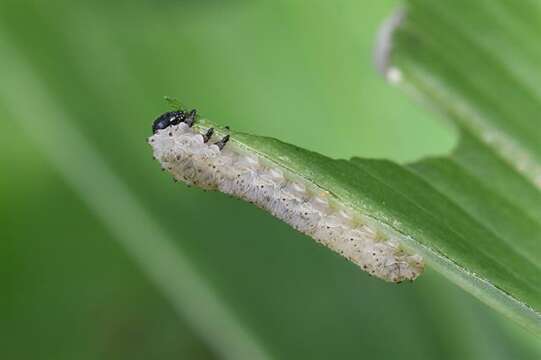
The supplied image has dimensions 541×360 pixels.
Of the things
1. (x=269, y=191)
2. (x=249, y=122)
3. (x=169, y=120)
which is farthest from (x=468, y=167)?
(x=249, y=122)

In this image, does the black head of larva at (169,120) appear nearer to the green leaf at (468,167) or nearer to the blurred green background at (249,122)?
the green leaf at (468,167)

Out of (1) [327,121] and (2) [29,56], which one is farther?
(2) [29,56]

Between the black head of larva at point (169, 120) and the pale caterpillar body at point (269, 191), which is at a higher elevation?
the black head of larva at point (169, 120)

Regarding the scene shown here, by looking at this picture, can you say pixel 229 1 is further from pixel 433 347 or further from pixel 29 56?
pixel 433 347

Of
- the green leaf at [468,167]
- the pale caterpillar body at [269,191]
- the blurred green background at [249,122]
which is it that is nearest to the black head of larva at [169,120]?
the pale caterpillar body at [269,191]

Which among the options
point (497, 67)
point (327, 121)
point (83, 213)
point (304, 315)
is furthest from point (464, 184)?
point (83, 213)

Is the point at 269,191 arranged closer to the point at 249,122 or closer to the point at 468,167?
the point at 468,167

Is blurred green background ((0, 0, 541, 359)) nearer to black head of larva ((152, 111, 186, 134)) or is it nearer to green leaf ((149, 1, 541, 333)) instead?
green leaf ((149, 1, 541, 333))
